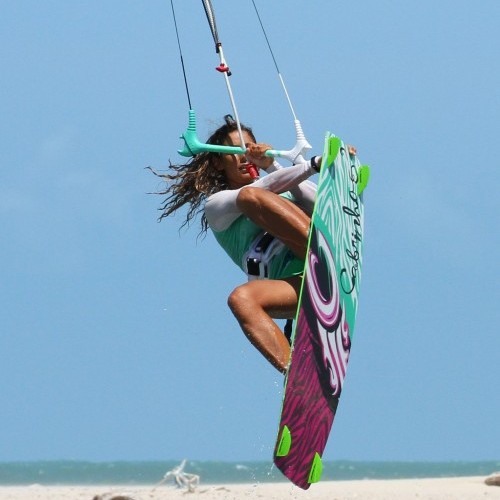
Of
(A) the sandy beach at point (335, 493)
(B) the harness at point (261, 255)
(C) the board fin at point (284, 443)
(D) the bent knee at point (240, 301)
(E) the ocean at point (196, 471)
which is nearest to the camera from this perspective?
(C) the board fin at point (284, 443)

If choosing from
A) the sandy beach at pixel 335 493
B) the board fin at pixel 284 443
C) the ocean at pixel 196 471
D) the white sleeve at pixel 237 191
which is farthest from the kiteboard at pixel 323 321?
the ocean at pixel 196 471

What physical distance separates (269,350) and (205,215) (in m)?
1.06

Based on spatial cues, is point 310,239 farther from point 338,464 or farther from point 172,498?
point 338,464

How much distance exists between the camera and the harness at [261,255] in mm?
7426

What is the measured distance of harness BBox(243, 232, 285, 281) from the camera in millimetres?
7426

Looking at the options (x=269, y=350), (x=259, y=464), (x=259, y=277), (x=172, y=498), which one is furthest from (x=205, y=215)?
(x=259, y=464)

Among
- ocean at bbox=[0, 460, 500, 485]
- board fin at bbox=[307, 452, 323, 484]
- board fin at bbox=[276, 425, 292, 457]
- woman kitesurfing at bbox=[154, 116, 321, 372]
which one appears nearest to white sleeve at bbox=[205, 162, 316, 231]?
woman kitesurfing at bbox=[154, 116, 321, 372]

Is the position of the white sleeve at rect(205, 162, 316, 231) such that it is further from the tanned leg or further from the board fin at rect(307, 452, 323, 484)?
the board fin at rect(307, 452, 323, 484)

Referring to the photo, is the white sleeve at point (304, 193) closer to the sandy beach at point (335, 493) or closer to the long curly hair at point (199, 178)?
the long curly hair at point (199, 178)

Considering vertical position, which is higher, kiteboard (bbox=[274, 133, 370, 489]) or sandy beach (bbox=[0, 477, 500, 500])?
sandy beach (bbox=[0, 477, 500, 500])

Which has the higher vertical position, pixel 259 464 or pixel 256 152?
pixel 259 464

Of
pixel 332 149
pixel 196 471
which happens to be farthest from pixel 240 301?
pixel 196 471

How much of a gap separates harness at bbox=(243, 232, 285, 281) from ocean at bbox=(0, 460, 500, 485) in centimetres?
1650

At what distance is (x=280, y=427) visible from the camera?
6703 mm
